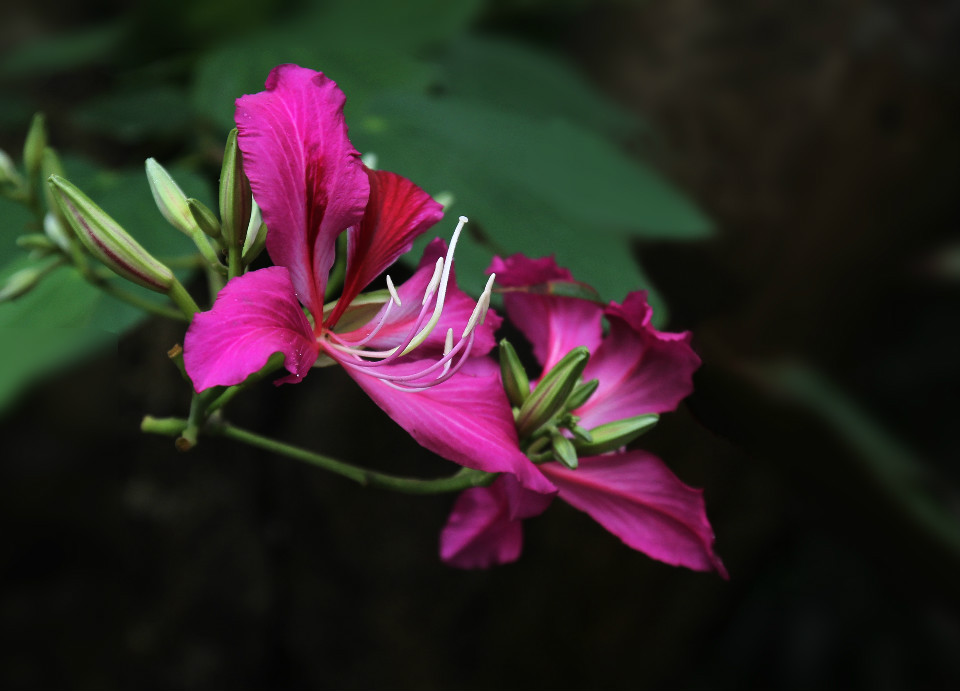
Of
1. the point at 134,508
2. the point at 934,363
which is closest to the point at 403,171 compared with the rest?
the point at 134,508

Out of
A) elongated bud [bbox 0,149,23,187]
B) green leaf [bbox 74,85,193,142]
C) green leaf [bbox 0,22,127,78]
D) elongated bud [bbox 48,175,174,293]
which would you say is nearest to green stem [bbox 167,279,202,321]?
elongated bud [bbox 48,175,174,293]

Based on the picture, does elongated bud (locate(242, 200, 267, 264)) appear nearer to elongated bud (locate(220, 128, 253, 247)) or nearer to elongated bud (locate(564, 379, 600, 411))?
elongated bud (locate(220, 128, 253, 247))

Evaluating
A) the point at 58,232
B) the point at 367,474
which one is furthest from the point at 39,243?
the point at 367,474

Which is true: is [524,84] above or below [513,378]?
below

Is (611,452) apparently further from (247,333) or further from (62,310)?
(62,310)

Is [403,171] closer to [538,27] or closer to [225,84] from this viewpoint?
[225,84]

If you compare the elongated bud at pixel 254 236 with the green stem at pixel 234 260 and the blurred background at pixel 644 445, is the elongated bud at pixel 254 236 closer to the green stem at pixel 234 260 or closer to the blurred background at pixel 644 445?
the green stem at pixel 234 260

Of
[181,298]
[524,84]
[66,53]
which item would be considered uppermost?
[181,298]

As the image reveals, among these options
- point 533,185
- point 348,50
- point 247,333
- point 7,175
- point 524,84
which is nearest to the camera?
point 247,333
